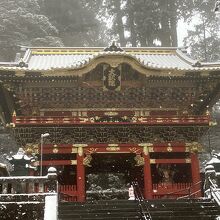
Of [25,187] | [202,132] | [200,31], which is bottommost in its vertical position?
[25,187]

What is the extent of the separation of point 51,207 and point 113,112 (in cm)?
741

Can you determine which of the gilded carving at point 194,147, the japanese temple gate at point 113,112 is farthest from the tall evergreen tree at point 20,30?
the gilded carving at point 194,147

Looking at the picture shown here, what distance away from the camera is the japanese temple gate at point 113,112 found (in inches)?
656

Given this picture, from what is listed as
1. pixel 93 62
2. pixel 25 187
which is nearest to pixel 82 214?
pixel 25 187

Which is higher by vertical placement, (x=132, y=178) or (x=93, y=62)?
(x=93, y=62)

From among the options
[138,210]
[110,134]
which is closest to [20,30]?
[110,134]

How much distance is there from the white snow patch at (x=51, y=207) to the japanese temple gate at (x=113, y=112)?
456 cm

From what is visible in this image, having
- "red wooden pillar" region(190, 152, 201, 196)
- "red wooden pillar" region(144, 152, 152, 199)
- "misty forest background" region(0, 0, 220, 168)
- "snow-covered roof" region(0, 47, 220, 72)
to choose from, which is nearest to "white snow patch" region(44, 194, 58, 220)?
"red wooden pillar" region(144, 152, 152, 199)

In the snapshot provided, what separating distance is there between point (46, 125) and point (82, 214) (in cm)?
592

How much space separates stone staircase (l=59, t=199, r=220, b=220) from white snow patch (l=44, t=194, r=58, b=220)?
1.05 feet

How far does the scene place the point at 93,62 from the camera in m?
16.6

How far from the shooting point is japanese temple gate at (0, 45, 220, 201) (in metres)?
16.7

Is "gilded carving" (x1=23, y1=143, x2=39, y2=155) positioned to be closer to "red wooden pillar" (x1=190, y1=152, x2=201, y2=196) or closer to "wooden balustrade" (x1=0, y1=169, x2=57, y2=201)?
"wooden balustrade" (x1=0, y1=169, x2=57, y2=201)

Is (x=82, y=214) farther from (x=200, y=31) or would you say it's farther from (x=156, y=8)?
(x=200, y=31)
